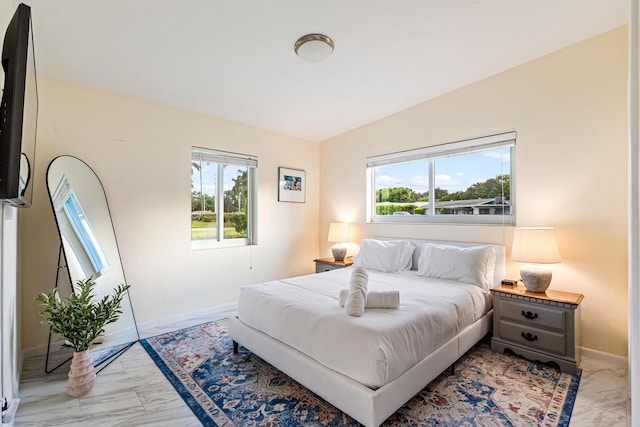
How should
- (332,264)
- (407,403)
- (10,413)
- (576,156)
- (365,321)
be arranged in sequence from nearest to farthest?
(10,413) → (365,321) → (407,403) → (576,156) → (332,264)

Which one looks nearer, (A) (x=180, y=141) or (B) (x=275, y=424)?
(B) (x=275, y=424)

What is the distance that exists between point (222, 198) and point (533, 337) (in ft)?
11.4

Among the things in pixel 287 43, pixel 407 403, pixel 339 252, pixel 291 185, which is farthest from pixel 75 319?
pixel 291 185

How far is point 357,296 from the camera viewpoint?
1.96 meters

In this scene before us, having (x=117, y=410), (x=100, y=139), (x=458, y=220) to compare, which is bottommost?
(x=117, y=410)

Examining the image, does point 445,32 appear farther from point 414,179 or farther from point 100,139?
point 100,139

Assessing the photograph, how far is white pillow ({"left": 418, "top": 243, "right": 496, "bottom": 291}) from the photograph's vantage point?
281 centimetres

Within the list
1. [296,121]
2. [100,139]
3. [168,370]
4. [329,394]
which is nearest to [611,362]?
[329,394]

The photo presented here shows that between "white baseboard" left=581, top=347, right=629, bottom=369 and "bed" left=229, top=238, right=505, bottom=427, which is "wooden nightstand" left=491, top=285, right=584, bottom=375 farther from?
"white baseboard" left=581, top=347, right=629, bottom=369

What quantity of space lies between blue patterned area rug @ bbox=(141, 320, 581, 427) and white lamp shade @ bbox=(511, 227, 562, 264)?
845 millimetres

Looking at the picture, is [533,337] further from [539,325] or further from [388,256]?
[388,256]

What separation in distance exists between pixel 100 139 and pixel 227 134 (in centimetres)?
132

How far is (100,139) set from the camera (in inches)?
113

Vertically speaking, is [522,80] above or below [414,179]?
above
